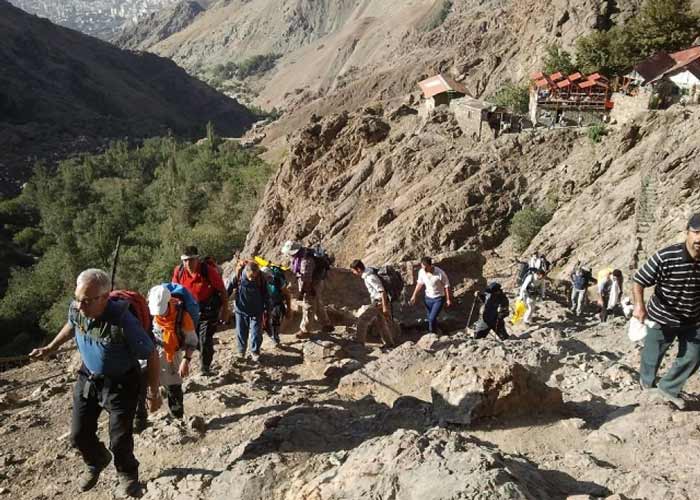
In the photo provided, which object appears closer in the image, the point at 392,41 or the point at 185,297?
the point at 185,297

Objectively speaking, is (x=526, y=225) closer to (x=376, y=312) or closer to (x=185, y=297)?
(x=376, y=312)

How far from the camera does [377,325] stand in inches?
385

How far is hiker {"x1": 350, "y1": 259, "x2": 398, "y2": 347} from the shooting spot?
8891 mm

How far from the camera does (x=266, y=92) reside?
147375mm

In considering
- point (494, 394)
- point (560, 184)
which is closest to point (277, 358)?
point (494, 394)

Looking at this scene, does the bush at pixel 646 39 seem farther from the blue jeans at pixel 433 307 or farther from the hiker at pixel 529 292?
the blue jeans at pixel 433 307

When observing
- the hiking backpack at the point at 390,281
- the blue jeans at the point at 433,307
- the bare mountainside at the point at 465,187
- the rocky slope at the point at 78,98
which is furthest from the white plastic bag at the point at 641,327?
the rocky slope at the point at 78,98

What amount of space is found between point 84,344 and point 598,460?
13.6 feet

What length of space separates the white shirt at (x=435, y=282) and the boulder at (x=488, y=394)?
3.30 meters

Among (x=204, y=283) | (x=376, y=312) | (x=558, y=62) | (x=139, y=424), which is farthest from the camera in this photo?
(x=558, y=62)

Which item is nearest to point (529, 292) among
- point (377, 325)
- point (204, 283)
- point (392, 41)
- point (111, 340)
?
point (377, 325)

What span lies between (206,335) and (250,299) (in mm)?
779

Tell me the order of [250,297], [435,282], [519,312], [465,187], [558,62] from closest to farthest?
[250,297]
[435,282]
[519,312]
[465,187]
[558,62]

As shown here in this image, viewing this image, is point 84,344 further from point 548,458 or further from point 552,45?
point 552,45
